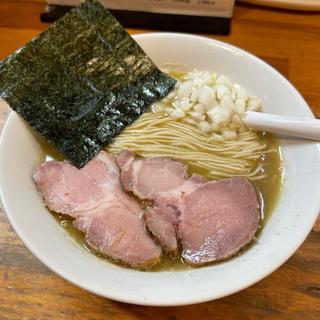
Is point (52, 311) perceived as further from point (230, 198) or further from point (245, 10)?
point (245, 10)

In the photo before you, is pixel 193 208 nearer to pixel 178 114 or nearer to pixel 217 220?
pixel 217 220

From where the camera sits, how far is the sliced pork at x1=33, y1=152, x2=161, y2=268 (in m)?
1.28

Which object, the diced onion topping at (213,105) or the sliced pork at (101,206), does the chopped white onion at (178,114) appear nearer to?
the diced onion topping at (213,105)

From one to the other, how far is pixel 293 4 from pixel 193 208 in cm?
128

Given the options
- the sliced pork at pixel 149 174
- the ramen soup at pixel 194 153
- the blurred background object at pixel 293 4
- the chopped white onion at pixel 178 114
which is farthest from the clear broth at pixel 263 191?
the blurred background object at pixel 293 4

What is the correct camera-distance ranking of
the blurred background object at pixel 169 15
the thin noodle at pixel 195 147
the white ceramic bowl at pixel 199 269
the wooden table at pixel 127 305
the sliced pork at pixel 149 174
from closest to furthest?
the white ceramic bowl at pixel 199 269
the wooden table at pixel 127 305
the sliced pork at pixel 149 174
the thin noodle at pixel 195 147
the blurred background object at pixel 169 15

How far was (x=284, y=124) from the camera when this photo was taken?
1.49 m

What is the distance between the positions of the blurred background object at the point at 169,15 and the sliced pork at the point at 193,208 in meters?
0.81

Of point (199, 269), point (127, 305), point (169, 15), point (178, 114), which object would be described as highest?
point (169, 15)

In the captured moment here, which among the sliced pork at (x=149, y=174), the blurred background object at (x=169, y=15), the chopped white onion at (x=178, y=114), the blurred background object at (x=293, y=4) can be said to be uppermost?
the blurred background object at (x=293, y=4)

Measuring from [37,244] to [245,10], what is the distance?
1.56m

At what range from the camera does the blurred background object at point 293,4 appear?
2080 millimetres

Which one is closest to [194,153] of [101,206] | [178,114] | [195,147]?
[195,147]

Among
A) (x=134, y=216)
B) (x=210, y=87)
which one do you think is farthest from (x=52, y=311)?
(x=210, y=87)
